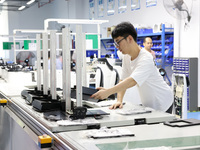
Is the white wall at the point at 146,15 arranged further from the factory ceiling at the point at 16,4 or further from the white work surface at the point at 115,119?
the factory ceiling at the point at 16,4

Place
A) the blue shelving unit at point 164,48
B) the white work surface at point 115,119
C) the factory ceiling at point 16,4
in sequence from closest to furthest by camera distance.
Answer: the white work surface at point 115,119
the blue shelving unit at point 164,48
the factory ceiling at point 16,4

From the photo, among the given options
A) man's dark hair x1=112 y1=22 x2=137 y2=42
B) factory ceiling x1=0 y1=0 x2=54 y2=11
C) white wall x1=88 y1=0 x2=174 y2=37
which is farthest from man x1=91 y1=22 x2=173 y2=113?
factory ceiling x1=0 y1=0 x2=54 y2=11

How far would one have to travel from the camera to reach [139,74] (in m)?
2.51

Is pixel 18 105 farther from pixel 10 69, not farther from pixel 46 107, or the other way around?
pixel 10 69

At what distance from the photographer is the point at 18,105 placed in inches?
106

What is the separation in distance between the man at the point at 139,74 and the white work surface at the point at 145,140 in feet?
2.44

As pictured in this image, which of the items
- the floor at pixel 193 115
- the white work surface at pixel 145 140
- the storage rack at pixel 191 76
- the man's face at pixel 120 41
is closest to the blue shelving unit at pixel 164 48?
the storage rack at pixel 191 76

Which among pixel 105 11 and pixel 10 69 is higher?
pixel 105 11

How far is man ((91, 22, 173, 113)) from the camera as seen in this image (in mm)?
2504

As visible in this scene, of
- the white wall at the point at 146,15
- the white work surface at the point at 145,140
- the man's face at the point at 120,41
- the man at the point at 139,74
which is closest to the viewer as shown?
the white work surface at the point at 145,140

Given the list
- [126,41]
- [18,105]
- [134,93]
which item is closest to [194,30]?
[134,93]

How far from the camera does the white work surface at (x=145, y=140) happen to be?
1.44 metres

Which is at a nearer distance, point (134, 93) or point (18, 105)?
point (18, 105)

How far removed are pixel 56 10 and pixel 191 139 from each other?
17.2 metres
